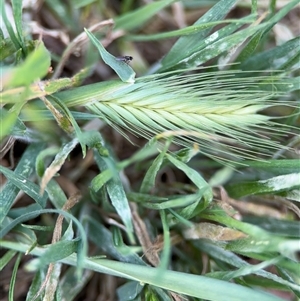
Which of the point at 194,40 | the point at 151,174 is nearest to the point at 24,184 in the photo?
the point at 151,174

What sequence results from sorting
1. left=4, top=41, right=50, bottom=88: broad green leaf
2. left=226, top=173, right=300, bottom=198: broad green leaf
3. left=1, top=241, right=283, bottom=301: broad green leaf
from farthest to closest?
left=226, top=173, right=300, bottom=198: broad green leaf → left=1, top=241, right=283, bottom=301: broad green leaf → left=4, top=41, right=50, bottom=88: broad green leaf

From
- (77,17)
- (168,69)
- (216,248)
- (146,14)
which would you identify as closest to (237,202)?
(216,248)

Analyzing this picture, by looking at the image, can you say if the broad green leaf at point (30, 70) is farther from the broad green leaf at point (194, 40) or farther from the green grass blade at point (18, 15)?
the broad green leaf at point (194, 40)

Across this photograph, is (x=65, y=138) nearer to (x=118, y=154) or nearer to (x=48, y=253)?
(x=118, y=154)

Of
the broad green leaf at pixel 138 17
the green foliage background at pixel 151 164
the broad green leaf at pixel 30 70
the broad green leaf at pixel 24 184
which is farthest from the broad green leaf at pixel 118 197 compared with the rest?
the broad green leaf at pixel 138 17

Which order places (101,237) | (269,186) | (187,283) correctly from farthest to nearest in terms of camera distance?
(101,237), (269,186), (187,283)

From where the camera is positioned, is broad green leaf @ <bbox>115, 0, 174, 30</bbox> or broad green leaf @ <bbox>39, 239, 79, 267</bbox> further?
broad green leaf @ <bbox>115, 0, 174, 30</bbox>

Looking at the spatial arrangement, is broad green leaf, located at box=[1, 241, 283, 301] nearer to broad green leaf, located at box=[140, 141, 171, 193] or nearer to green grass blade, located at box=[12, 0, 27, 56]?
broad green leaf, located at box=[140, 141, 171, 193]

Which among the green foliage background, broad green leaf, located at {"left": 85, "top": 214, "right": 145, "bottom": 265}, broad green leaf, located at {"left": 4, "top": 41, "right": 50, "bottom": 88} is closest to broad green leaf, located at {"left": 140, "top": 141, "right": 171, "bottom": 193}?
the green foliage background

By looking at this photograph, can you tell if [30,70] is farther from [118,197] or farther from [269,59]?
[269,59]

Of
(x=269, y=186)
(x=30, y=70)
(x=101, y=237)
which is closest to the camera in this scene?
(x=30, y=70)

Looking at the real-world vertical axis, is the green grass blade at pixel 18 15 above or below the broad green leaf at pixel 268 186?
above
